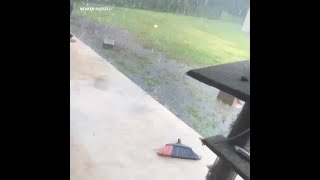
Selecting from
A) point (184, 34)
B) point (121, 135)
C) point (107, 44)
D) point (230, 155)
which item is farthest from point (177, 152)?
point (184, 34)

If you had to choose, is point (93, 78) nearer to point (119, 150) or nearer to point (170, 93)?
point (170, 93)

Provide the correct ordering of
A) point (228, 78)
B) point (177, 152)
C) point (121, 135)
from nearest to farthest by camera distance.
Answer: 1. point (228, 78)
2. point (177, 152)
3. point (121, 135)

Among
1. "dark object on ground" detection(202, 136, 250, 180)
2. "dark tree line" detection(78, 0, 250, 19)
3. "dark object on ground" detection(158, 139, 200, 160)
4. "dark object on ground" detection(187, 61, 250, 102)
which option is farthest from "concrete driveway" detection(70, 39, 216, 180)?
"dark tree line" detection(78, 0, 250, 19)

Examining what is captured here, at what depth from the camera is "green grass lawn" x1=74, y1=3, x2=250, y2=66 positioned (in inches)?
300

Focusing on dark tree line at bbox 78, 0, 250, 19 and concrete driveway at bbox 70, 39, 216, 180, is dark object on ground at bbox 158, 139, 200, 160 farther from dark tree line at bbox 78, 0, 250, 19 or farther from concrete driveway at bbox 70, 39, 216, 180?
dark tree line at bbox 78, 0, 250, 19

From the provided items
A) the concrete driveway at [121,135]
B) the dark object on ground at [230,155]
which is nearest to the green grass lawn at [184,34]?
the concrete driveway at [121,135]

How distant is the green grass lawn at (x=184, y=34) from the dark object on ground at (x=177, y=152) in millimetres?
4233

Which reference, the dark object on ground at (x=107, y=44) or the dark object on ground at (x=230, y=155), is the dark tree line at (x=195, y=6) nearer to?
the dark object on ground at (x=107, y=44)

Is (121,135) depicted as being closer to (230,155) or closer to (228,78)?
(230,155)

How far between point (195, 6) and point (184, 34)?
3.09 m

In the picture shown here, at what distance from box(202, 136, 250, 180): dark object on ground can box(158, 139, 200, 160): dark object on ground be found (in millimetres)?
1451

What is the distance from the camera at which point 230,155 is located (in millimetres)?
1151

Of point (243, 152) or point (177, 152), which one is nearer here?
point (243, 152)
